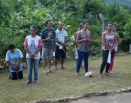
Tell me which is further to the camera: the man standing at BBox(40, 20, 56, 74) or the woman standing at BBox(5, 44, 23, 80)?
the man standing at BBox(40, 20, 56, 74)

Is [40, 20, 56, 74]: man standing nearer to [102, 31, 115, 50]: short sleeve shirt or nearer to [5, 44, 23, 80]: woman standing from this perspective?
[5, 44, 23, 80]: woman standing

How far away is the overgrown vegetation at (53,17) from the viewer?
1136cm

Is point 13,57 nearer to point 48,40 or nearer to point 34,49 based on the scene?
point 34,49

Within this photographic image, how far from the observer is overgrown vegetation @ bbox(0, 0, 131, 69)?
37.3 feet

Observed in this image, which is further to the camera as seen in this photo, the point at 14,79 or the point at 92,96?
the point at 14,79

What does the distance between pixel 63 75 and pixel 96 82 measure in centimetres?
143

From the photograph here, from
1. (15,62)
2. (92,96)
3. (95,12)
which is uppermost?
(95,12)

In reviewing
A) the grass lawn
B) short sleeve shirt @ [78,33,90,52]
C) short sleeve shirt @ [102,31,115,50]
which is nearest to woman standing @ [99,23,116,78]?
short sleeve shirt @ [102,31,115,50]

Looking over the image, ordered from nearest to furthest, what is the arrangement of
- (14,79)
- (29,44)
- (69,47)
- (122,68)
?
1. (29,44)
2. (14,79)
3. (122,68)
4. (69,47)

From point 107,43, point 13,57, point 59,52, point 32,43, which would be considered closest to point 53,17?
point 59,52

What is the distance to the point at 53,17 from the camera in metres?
12.9

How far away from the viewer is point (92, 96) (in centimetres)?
605

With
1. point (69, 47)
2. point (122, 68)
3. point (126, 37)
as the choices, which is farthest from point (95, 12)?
point (122, 68)

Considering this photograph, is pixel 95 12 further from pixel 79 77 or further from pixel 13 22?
pixel 79 77
